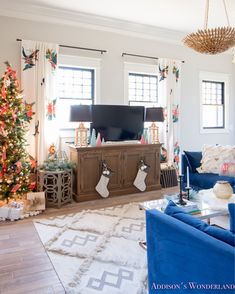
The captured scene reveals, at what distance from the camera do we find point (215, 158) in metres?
4.31

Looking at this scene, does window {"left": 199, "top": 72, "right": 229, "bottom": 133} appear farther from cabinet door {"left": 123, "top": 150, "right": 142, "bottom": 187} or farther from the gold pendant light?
the gold pendant light

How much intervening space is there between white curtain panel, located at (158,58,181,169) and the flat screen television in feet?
2.67

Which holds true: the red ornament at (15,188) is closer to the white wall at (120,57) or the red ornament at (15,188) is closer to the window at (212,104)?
the white wall at (120,57)

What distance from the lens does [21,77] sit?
4500 mm

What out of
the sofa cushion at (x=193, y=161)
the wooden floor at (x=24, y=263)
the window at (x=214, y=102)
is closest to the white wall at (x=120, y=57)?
the window at (x=214, y=102)

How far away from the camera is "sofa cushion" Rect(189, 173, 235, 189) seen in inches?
157

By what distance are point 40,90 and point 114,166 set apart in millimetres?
1860

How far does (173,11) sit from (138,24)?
803mm

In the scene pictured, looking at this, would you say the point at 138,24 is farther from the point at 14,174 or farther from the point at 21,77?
the point at 14,174

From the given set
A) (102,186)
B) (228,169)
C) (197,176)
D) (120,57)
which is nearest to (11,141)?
(102,186)

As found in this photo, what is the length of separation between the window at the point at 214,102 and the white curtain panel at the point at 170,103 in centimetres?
91

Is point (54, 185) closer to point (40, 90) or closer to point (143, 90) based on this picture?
point (40, 90)

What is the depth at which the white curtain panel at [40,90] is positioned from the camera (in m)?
4.51

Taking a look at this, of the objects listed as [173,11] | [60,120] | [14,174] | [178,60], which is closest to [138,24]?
[173,11]
